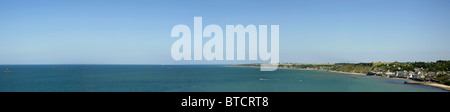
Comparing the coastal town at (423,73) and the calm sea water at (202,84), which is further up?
the coastal town at (423,73)

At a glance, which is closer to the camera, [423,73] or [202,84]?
[202,84]

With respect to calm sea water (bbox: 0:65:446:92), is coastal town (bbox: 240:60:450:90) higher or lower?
higher

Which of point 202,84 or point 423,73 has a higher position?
point 423,73

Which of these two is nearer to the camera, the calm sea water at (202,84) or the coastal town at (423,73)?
the calm sea water at (202,84)

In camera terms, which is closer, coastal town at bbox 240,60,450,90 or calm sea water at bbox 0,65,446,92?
calm sea water at bbox 0,65,446,92
